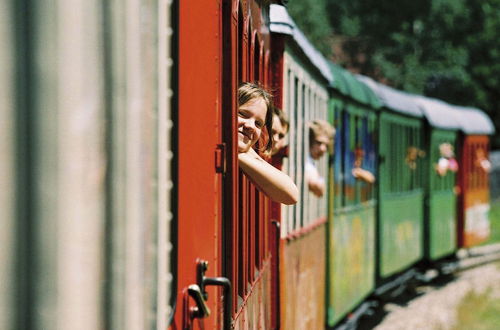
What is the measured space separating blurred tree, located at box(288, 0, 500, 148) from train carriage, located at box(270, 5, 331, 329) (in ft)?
145

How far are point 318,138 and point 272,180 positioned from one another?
4037mm

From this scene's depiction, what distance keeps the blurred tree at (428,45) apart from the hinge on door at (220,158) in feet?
162

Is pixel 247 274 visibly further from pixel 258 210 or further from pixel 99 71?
pixel 99 71

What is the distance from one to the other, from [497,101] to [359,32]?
27.8 ft

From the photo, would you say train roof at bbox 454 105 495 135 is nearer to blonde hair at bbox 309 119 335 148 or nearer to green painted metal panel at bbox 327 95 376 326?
green painted metal panel at bbox 327 95 376 326

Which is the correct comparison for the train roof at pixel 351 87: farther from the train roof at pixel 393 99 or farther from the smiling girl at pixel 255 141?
the smiling girl at pixel 255 141

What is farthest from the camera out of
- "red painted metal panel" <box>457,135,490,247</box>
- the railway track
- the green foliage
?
the green foliage

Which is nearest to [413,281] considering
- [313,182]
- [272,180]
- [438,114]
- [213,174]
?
[438,114]

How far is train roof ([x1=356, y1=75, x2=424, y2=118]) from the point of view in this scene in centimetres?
1249

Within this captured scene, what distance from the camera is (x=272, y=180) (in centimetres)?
277

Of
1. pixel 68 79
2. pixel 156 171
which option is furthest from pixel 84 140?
pixel 156 171

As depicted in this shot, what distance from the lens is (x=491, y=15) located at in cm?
5559

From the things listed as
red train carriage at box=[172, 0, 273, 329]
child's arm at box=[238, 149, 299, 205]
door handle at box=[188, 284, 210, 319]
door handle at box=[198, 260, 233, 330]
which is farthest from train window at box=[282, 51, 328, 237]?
door handle at box=[188, 284, 210, 319]

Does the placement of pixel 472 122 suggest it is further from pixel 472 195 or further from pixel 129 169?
pixel 129 169
